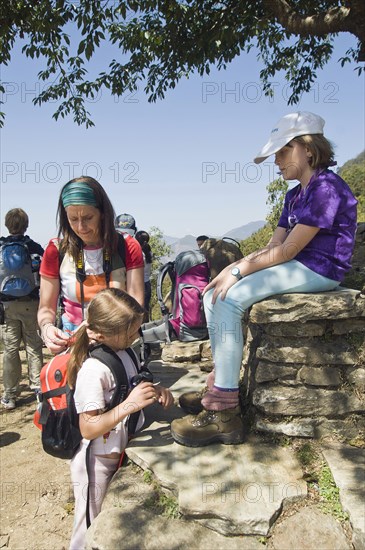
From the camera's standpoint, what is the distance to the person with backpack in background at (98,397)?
2.05 meters

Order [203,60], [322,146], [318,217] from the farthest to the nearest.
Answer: [203,60] < [322,146] < [318,217]

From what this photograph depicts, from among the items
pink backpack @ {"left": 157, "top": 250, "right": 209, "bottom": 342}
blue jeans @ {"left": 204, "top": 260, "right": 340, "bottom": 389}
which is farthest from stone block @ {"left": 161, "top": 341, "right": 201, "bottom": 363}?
blue jeans @ {"left": 204, "top": 260, "right": 340, "bottom": 389}

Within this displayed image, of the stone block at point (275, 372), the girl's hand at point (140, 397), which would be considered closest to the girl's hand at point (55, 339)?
the girl's hand at point (140, 397)

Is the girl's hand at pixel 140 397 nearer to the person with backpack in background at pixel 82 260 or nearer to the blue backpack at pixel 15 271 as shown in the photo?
the person with backpack in background at pixel 82 260

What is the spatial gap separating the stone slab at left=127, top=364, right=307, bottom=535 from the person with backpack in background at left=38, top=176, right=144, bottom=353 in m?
0.87

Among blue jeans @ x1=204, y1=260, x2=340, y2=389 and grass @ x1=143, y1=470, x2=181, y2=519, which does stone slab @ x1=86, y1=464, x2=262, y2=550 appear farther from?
blue jeans @ x1=204, y1=260, x2=340, y2=389

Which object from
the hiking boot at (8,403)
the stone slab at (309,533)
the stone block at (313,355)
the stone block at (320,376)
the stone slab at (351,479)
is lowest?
the hiking boot at (8,403)

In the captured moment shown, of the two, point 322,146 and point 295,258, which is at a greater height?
point 322,146

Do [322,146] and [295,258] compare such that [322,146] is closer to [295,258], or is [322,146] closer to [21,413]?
[295,258]

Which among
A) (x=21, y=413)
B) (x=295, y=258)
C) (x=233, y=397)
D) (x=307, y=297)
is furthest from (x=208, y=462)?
(x=21, y=413)

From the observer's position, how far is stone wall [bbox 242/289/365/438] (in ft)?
7.88

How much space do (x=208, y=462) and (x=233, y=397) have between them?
388 millimetres

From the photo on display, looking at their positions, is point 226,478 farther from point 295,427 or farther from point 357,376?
point 357,376

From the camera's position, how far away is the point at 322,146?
247 centimetres
